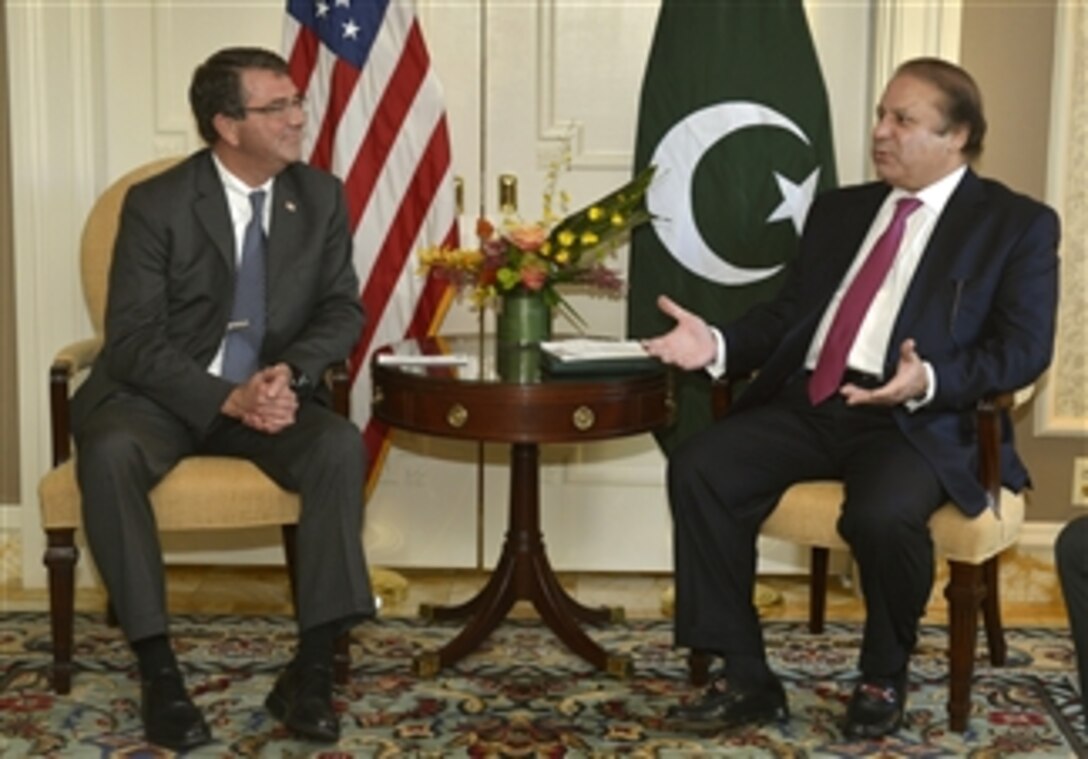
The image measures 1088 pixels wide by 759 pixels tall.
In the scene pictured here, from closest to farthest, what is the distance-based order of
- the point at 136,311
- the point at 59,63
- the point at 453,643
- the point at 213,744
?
the point at 213,744
the point at 136,311
the point at 453,643
the point at 59,63

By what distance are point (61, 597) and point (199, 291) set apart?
728 millimetres

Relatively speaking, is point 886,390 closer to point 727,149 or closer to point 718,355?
point 718,355

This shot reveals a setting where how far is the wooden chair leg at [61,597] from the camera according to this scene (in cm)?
338

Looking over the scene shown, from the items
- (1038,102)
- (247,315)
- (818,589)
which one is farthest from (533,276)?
(1038,102)

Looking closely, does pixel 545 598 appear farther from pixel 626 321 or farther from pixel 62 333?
pixel 62 333

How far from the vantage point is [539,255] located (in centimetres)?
363

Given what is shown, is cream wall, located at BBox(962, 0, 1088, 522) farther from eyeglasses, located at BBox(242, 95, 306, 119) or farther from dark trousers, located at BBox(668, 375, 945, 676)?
eyeglasses, located at BBox(242, 95, 306, 119)

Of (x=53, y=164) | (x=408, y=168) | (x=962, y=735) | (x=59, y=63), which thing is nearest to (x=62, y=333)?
(x=53, y=164)

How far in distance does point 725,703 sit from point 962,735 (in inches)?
19.5

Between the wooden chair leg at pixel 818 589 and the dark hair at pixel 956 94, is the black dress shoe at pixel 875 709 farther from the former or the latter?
the dark hair at pixel 956 94

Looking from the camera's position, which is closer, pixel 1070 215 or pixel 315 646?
pixel 315 646

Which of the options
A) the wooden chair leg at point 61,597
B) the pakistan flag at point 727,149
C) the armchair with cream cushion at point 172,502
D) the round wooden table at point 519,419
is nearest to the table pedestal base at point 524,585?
the round wooden table at point 519,419

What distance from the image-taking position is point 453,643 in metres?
3.63

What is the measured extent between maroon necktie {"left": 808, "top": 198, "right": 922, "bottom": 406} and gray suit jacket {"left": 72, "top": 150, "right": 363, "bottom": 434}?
41.9 inches
